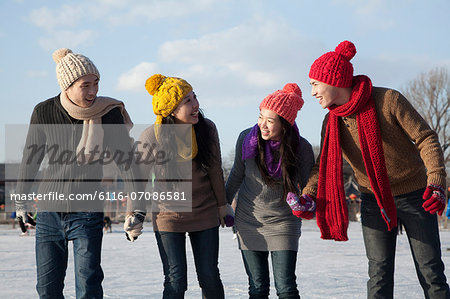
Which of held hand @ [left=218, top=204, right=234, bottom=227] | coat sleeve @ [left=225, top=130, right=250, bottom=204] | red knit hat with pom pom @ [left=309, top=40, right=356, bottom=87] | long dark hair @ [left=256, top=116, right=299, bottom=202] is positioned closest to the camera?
red knit hat with pom pom @ [left=309, top=40, right=356, bottom=87]

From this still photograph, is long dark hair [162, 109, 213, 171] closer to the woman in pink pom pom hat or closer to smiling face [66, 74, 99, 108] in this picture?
the woman in pink pom pom hat

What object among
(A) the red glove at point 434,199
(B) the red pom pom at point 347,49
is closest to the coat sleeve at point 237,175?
(B) the red pom pom at point 347,49

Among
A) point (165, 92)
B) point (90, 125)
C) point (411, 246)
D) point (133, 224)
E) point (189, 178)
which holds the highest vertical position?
point (165, 92)

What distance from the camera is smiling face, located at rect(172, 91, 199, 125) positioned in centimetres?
366

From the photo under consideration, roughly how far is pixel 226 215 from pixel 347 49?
1368 millimetres

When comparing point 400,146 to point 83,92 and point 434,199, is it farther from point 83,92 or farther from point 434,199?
point 83,92

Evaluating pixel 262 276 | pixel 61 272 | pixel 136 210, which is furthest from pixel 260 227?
pixel 61 272

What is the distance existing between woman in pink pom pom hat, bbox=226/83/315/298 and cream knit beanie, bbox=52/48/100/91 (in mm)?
1170

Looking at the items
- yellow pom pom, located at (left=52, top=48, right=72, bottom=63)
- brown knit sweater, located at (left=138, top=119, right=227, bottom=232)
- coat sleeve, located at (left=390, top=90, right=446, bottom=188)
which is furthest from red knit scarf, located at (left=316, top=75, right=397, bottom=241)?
yellow pom pom, located at (left=52, top=48, right=72, bottom=63)

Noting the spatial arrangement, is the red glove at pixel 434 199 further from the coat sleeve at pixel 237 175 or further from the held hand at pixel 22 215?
the held hand at pixel 22 215

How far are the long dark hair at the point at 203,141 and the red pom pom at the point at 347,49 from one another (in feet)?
3.37

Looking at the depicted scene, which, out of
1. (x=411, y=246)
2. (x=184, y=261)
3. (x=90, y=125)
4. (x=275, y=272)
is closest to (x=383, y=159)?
(x=411, y=246)

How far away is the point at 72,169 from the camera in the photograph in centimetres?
323

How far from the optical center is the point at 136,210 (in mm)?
3434
